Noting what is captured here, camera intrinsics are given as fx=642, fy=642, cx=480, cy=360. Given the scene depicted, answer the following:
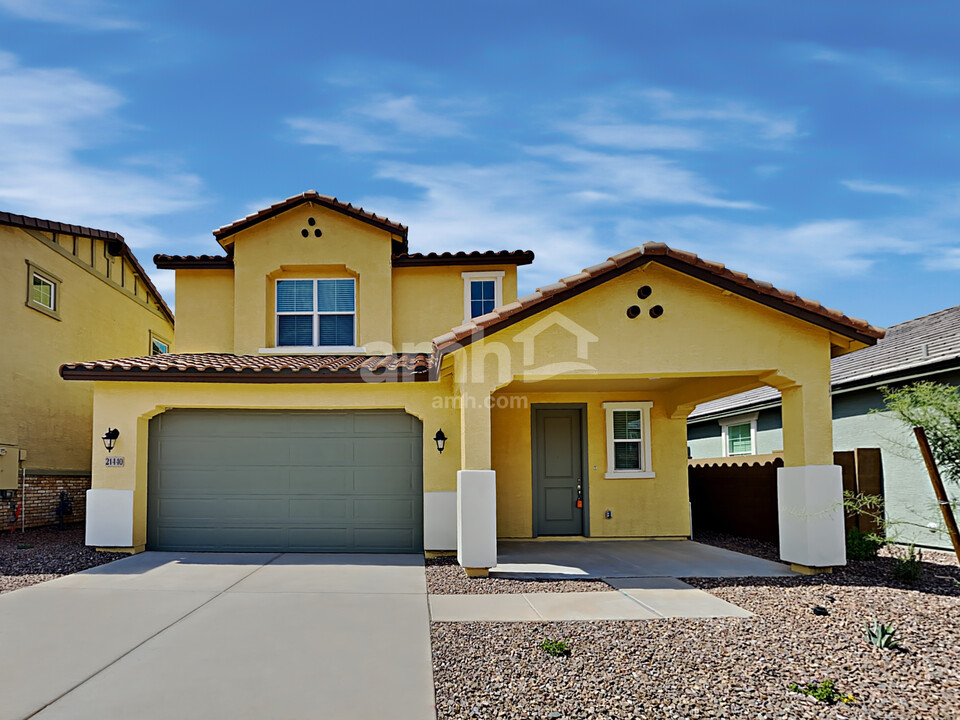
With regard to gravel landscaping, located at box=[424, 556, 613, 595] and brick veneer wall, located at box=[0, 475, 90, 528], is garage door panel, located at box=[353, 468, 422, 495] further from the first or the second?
brick veneer wall, located at box=[0, 475, 90, 528]

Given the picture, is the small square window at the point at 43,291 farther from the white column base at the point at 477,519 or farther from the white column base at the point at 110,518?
the white column base at the point at 477,519

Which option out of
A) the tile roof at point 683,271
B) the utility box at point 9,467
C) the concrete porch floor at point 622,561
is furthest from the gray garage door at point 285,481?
the utility box at point 9,467

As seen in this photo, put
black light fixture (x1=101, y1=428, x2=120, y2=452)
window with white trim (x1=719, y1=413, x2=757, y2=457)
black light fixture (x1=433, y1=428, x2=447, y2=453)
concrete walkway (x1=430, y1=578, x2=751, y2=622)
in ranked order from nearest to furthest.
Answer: concrete walkway (x1=430, y1=578, x2=751, y2=622), black light fixture (x1=433, y1=428, x2=447, y2=453), black light fixture (x1=101, y1=428, x2=120, y2=452), window with white trim (x1=719, y1=413, x2=757, y2=457)

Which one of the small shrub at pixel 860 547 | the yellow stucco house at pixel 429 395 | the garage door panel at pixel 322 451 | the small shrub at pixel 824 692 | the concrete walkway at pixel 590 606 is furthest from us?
the garage door panel at pixel 322 451

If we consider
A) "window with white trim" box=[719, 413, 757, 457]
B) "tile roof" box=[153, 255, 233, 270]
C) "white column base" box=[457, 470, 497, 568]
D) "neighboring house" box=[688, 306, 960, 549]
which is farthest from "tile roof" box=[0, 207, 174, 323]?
"window with white trim" box=[719, 413, 757, 457]

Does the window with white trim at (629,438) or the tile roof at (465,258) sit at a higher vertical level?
the tile roof at (465,258)

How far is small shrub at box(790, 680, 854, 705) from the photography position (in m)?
4.70

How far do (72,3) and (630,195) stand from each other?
30.6 feet

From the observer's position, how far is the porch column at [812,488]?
29.1 ft

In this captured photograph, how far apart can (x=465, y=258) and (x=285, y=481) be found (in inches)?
240

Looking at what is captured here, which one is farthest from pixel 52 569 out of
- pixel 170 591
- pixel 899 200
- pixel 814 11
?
pixel 899 200

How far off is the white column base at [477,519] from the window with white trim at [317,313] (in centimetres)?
587

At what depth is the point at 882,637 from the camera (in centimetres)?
580

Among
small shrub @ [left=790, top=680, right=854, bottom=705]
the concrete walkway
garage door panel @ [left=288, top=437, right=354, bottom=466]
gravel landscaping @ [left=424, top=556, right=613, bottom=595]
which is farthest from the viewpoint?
garage door panel @ [left=288, top=437, right=354, bottom=466]
